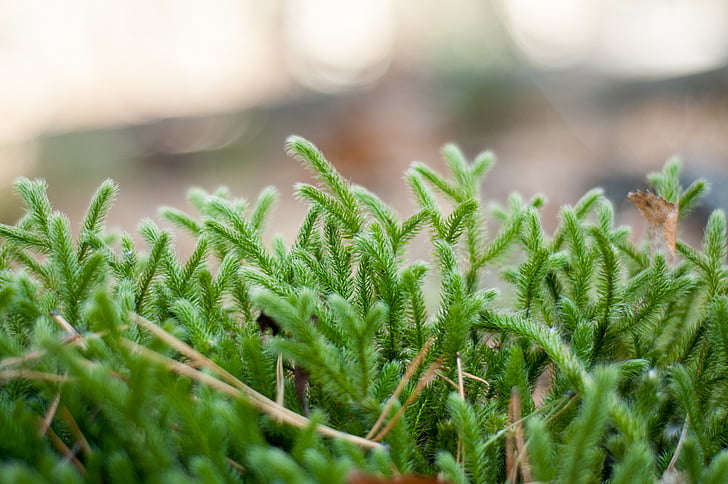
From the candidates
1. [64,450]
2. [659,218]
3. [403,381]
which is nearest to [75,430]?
[64,450]

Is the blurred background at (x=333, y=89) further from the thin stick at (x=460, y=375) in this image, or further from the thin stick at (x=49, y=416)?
the thin stick at (x=49, y=416)

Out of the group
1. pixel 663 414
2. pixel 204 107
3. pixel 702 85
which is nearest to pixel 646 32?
pixel 702 85

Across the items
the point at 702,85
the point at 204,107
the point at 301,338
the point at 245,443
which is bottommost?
the point at 245,443

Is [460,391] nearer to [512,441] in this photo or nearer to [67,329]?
[512,441]

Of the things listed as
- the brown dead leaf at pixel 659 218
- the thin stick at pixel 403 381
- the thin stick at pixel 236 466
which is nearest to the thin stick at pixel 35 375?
the thin stick at pixel 236 466

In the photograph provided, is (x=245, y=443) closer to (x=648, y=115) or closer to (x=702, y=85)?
(x=702, y=85)
